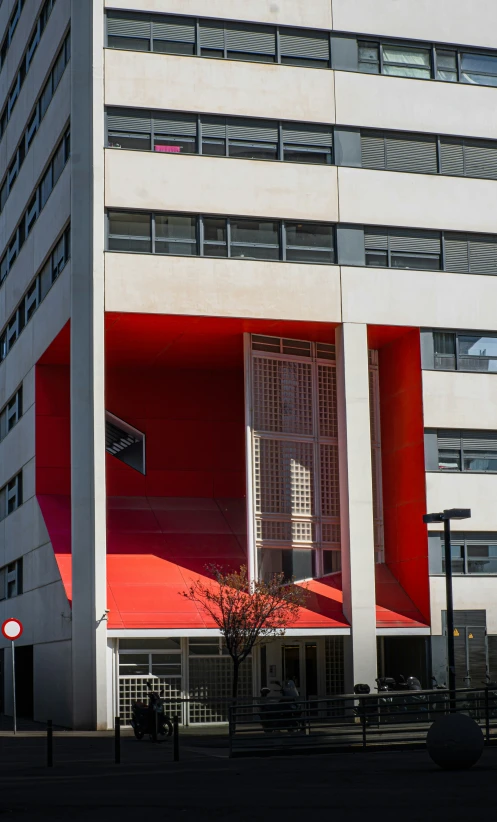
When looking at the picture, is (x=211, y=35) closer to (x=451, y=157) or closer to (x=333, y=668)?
(x=451, y=157)

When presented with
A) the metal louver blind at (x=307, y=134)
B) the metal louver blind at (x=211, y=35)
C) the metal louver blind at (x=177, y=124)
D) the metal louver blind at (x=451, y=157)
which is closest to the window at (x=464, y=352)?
the metal louver blind at (x=451, y=157)

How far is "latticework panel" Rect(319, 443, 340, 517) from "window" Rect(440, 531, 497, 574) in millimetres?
3329

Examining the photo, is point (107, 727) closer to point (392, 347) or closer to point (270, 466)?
point (270, 466)

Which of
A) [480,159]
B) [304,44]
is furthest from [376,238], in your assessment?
[304,44]

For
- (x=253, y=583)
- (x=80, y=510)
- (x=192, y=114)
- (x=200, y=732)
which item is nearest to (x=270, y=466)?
(x=253, y=583)

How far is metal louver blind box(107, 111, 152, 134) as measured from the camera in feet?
114

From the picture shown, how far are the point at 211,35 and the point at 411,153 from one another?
701cm

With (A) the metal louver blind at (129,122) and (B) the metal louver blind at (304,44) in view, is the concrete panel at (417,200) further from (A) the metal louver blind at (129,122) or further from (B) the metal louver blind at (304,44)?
(A) the metal louver blind at (129,122)

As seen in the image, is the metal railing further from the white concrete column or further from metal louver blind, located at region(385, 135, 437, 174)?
metal louver blind, located at region(385, 135, 437, 174)

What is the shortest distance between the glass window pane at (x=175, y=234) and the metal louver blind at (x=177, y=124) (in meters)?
2.53

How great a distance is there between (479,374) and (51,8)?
18.9 m

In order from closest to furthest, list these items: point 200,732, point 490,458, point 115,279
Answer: point 200,732
point 115,279
point 490,458

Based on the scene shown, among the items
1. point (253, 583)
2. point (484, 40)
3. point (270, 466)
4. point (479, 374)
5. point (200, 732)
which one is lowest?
point (200, 732)

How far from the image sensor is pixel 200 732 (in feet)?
103
